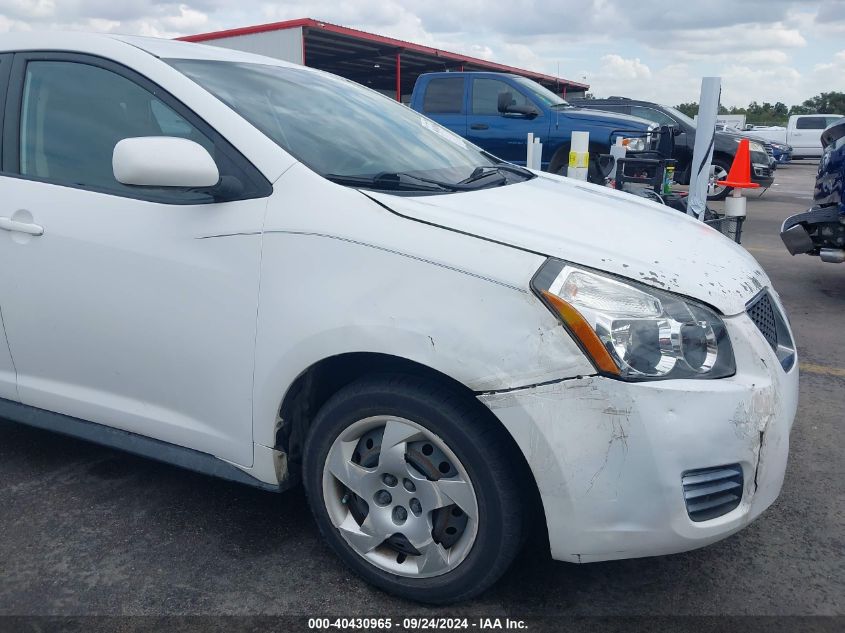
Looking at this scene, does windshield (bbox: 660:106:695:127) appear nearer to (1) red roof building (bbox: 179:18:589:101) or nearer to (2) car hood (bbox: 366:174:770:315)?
(1) red roof building (bbox: 179:18:589:101)

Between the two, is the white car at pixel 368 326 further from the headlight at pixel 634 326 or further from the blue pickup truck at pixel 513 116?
the blue pickup truck at pixel 513 116

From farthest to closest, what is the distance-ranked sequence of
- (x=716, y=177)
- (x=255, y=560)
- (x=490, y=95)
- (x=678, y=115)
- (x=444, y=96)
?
(x=678, y=115) < (x=716, y=177) < (x=444, y=96) < (x=490, y=95) < (x=255, y=560)

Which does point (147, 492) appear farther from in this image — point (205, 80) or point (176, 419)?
point (205, 80)

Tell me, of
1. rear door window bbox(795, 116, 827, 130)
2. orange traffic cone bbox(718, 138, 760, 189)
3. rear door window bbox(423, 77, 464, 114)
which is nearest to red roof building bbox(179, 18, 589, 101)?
rear door window bbox(423, 77, 464, 114)

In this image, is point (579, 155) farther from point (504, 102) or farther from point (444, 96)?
point (444, 96)

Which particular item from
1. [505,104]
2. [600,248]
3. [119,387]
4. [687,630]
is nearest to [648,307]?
[600,248]

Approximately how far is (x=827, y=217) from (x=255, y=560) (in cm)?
506

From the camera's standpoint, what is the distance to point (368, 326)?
78.5 inches

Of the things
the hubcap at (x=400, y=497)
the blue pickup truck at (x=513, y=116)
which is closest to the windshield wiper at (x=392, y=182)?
the hubcap at (x=400, y=497)

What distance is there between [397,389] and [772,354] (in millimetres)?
1042

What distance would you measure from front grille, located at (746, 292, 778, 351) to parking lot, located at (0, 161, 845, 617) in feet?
2.53

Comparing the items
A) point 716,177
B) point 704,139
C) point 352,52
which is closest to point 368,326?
point 704,139

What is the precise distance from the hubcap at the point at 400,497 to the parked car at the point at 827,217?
4.77m

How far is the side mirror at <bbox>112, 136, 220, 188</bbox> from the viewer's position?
6.96 feet
